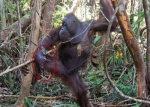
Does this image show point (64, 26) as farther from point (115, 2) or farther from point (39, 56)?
point (115, 2)

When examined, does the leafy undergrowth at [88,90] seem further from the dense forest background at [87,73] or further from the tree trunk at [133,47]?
the tree trunk at [133,47]

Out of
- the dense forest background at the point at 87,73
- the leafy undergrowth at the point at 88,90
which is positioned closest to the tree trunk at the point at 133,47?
the dense forest background at the point at 87,73

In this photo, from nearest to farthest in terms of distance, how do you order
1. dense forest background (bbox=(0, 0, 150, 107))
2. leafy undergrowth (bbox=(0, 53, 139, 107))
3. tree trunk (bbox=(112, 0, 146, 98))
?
tree trunk (bbox=(112, 0, 146, 98))
dense forest background (bbox=(0, 0, 150, 107))
leafy undergrowth (bbox=(0, 53, 139, 107))

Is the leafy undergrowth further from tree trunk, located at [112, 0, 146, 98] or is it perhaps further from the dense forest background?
tree trunk, located at [112, 0, 146, 98]

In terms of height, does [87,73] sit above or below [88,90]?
above

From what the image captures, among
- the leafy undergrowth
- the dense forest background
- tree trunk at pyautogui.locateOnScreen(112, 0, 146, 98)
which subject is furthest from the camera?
the leafy undergrowth

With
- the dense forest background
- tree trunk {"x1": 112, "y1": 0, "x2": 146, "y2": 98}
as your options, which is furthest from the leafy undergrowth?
tree trunk {"x1": 112, "y1": 0, "x2": 146, "y2": 98}

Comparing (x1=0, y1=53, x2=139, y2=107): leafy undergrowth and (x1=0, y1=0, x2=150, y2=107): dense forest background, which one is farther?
(x1=0, y1=53, x2=139, y2=107): leafy undergrowth

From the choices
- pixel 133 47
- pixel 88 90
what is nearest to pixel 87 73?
pixel 88 90

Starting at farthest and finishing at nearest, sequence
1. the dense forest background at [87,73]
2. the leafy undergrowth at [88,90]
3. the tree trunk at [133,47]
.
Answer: the leafy undergrowth at [88,90] < the dense forest background at [87,73] < the tree trunk at [133,47]

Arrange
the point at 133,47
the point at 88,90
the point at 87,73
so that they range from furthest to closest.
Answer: the point at 87,73, the point at 88,90, the point at 133,47

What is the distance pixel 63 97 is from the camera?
11.1 ft

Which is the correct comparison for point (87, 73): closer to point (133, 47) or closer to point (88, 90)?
point (88, 90)

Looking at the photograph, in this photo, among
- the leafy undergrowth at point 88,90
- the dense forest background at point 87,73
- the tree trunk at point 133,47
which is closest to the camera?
the tree trunk at point 133,47
